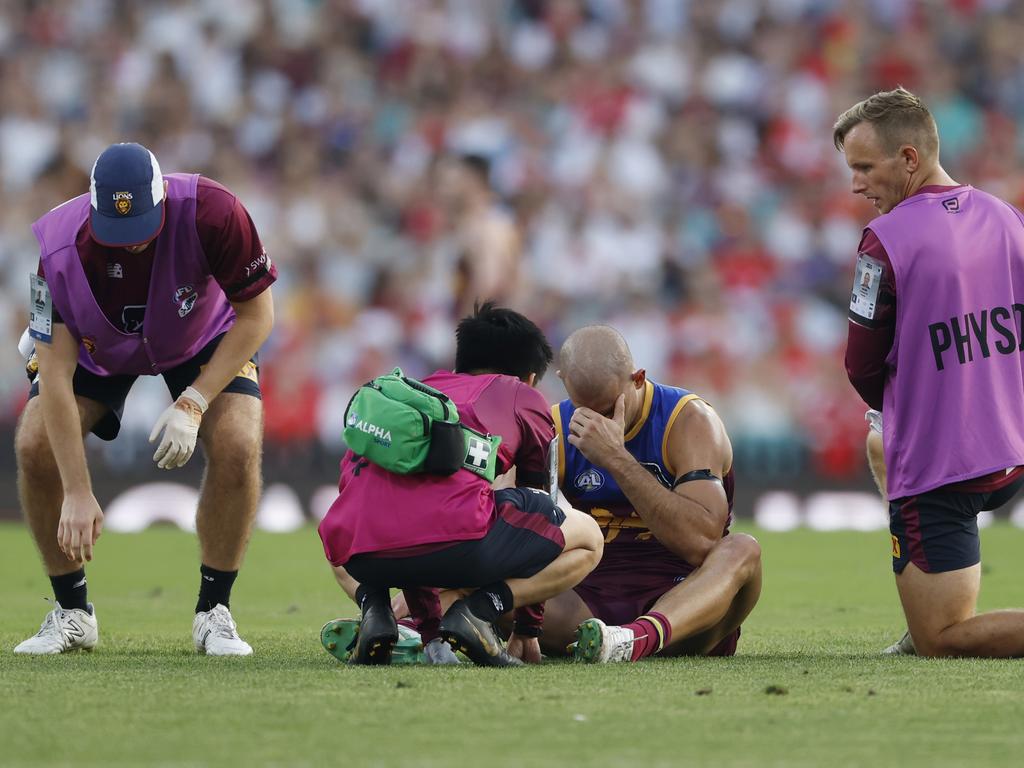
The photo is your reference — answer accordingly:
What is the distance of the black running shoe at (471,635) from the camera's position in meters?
5.52

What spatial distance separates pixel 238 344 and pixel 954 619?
288cm

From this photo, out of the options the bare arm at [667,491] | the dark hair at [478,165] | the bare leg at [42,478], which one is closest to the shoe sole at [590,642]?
the bare arm at [667,491]

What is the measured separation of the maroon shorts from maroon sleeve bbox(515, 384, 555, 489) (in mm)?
653

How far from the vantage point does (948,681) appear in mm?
5215

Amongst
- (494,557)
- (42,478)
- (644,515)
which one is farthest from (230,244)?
(644,515)

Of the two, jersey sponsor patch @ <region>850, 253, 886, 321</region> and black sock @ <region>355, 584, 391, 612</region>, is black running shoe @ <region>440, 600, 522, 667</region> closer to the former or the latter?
black sock @ <region>355, 584, 391, 612</region>

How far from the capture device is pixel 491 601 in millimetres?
5684

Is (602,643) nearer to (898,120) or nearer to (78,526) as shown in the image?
(78,526)

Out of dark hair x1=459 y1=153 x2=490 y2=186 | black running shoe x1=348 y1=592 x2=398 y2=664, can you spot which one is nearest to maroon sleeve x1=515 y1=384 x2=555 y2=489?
black running shoe x1=348 y1=592 x2=398 y2=664

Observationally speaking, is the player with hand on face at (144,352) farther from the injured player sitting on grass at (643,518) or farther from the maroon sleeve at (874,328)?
the maroon sleeve at (874,328)

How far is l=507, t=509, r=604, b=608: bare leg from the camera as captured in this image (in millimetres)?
5824

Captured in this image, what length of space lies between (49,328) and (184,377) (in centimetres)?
66

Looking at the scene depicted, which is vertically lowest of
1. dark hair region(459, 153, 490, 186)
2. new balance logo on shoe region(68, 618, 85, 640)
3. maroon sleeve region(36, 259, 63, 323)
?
new balance logo on shoe region(68, 618, 85, 640)

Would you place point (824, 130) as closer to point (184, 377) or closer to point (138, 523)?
point (138, 523)
